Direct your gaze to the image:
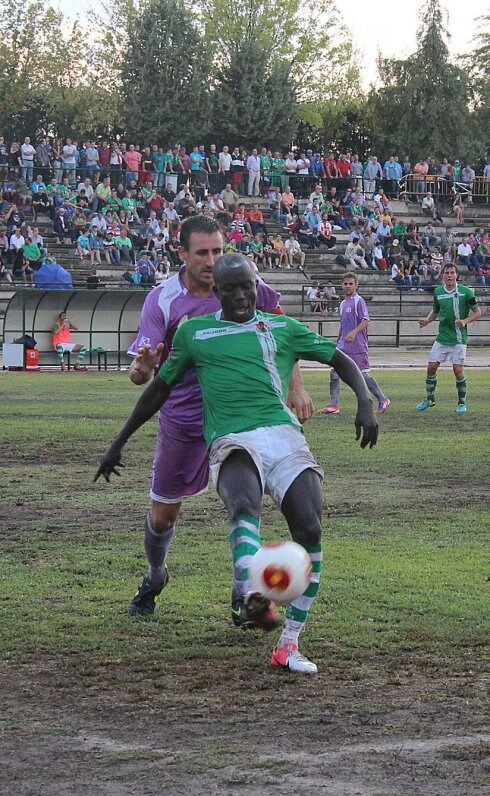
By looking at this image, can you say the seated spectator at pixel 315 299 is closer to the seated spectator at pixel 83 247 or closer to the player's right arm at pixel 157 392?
the seated spectator at pixel 83 247

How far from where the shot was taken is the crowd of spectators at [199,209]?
4147cm

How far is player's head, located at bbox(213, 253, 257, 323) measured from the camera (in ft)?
20.0

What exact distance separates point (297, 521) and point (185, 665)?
36.1 inches

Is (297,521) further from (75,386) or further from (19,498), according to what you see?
(75,386)

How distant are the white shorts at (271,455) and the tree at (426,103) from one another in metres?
66.2

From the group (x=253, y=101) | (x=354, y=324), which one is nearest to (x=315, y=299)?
(x=354, y=324)

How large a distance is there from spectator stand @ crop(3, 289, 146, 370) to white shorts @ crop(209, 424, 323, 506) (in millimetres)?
27434

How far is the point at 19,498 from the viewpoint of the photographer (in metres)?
11.8

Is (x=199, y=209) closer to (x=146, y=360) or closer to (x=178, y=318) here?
(x=178, y=318)

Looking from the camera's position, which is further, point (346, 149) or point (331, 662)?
point (346, 149)

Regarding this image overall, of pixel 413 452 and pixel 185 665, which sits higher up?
pixel 185 665

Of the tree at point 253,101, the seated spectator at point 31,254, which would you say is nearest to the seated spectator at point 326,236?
the seated spectator at point 31,254

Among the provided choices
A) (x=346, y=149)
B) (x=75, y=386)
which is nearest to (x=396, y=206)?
(x=346, y=149)

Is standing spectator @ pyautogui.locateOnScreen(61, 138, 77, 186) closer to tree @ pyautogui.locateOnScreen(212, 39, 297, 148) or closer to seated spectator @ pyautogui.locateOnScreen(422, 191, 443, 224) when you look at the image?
seated spectator @ pyautogui.locateOnScreen(422, 191, 443, 224)
